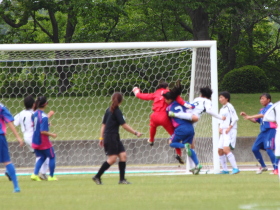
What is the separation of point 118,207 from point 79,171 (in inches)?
289

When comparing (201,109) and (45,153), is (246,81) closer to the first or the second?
(201,109)

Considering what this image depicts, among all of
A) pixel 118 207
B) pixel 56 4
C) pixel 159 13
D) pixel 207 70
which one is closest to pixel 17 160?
pixel 207 70

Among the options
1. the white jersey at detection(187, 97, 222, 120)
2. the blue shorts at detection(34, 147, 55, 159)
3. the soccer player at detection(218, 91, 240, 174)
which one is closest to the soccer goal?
the soccer player at detection(218, 91, 240, 174)

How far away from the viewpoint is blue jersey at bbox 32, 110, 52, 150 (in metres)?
11.4

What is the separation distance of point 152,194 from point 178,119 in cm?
329

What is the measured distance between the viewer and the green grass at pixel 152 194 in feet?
23.9

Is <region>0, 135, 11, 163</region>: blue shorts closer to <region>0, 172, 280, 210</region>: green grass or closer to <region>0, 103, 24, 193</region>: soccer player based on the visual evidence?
<region>0, 103, 24, 193</region>: soccer player

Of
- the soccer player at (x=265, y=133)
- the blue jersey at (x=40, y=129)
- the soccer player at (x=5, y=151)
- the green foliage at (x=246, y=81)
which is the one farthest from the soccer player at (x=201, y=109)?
the green foliage at (x=246, y=81)

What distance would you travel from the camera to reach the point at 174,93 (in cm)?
1140

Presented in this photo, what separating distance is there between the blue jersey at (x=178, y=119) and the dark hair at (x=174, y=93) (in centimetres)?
13

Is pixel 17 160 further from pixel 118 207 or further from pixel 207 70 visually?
pixel 118 207

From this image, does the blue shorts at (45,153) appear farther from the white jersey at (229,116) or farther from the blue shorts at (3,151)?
the white jersey at (229,116)

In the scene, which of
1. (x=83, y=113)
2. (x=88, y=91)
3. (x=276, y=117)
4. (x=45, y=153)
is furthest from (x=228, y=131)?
(x=83, y=113)

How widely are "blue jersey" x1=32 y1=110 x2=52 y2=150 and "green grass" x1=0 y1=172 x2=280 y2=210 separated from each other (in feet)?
2.86
